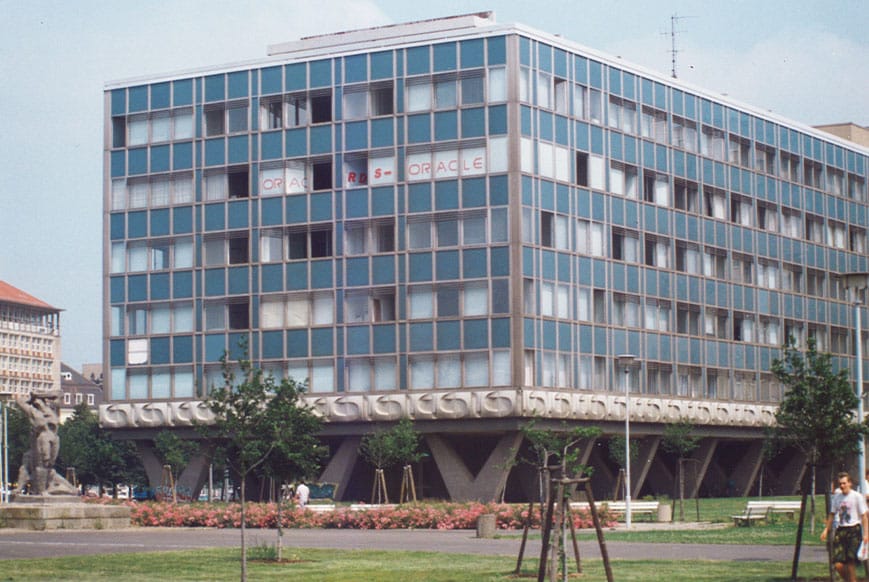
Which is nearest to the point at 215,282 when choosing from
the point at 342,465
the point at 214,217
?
the point at 214,217

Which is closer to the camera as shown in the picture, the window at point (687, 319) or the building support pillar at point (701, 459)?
the window at point (687, 319)

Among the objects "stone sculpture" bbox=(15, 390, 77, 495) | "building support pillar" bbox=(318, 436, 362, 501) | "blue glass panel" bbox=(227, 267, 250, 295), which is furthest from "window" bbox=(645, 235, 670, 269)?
"stone sculpture" bbox=(15, 390, 77, 495)

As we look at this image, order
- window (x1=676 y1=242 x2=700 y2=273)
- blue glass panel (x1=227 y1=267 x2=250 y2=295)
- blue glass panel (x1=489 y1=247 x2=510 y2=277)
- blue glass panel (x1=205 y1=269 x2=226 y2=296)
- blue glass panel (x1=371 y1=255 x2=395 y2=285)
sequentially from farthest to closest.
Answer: window (x1=676 y1=242 x2=700 y2=273), blue glass panel (x1=205 y1=269 x2=226 y2=296), blue glass panel (x1=227 y1=267 x2=250 y2=295), blue glass panel (x1=371 y1=255 x2=395 y2=285), blue glass panel (x1=489 y1=247 x2=510 y2=277)

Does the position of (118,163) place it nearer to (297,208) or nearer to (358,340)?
(297,208)

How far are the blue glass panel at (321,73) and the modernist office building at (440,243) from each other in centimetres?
11

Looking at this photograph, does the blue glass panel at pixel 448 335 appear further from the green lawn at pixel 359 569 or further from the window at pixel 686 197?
the green lawn at pixel 359 569

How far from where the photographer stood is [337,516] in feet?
199

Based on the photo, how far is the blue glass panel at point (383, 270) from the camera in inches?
3295

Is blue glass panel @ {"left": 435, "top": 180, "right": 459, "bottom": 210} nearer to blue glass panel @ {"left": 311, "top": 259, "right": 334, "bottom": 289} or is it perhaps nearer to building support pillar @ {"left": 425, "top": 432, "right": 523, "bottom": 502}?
blue glass panel @ {"left": 311, "top": 259, "right": 334, "bottom": 289}

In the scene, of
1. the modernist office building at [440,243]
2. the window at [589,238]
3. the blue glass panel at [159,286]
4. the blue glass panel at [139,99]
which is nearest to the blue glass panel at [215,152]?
the modernist office building at [440,243]

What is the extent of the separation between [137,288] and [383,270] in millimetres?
15141

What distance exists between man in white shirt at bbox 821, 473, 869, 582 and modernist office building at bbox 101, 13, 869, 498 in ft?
168

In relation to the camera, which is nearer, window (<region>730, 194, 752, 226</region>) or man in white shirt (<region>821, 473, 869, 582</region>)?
man in white shirt (<region>821, 473, 869, 582</region>)

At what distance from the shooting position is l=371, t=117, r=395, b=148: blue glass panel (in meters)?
84.1
